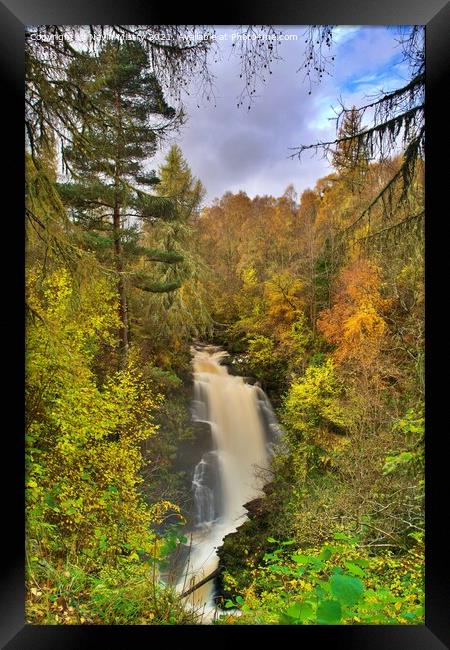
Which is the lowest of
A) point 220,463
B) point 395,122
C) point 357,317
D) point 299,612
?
point 299,612

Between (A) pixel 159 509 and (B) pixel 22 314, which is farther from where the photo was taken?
(A) pixel 159 509

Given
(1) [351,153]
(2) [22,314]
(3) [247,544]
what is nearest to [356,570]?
(3) [247,544]

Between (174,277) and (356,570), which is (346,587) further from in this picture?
(174,277)

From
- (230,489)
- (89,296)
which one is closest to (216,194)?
(89,296)

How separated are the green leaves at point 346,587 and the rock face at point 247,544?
61 centimetres

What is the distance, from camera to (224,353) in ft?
7.10

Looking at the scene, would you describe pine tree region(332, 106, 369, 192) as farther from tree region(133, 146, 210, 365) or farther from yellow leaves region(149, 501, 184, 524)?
yellow leaves region(149, 501, 184, 524)

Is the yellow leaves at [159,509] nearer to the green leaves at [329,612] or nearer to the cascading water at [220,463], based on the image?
the cascading water at [220,463]

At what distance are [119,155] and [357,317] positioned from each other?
1.78 metres

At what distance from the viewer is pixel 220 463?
2.03 meters

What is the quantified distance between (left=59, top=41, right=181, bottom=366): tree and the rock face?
1314mm

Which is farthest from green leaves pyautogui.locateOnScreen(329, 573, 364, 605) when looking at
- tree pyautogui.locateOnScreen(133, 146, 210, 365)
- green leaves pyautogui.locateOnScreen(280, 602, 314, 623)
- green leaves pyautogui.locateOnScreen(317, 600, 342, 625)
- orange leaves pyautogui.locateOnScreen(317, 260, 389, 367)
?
tree pyautogui.locateOnScreen(133, 146, 210, 365)

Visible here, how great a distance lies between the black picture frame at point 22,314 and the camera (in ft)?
4.88

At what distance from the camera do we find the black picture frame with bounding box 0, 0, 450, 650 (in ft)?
4.88
